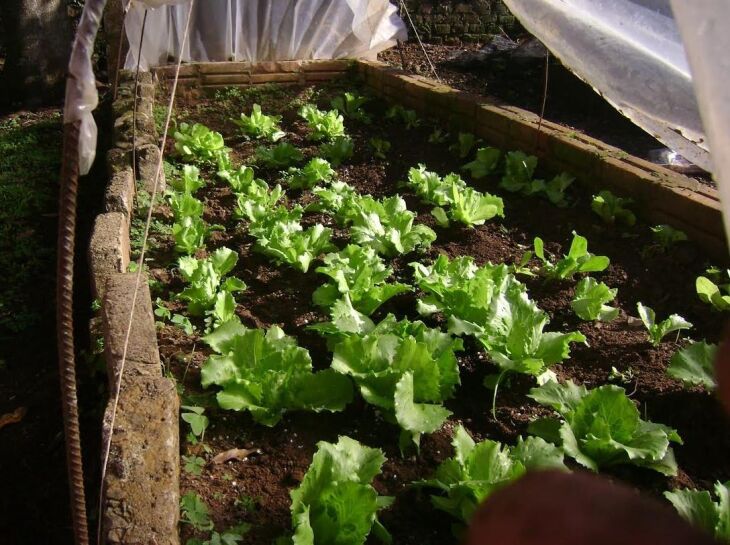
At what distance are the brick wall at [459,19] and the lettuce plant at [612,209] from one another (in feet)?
16.8

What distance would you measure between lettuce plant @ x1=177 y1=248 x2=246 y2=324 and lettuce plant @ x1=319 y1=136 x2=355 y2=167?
1.72 meters

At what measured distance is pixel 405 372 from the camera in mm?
1839

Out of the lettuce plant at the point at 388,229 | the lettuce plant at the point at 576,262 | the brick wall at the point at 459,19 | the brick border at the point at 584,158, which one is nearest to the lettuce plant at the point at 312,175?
the lettuce plant at the point at 388,229

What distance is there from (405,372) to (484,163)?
2.36 metres

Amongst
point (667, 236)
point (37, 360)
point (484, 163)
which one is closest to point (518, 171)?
point (484, 163)

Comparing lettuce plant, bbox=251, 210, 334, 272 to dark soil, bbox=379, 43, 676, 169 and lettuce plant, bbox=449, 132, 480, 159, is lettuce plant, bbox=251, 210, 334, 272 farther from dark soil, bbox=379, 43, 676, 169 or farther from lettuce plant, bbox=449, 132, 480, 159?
dark soil, bbox=379, 43, 676, 169

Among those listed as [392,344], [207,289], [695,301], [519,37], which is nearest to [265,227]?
[207,289]

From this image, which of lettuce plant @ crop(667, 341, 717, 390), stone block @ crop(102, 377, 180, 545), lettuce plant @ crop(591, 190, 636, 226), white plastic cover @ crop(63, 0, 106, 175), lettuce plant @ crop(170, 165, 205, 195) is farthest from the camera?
lettuce plant @ crop(170, 165, 205, 195)

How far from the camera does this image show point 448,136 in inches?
176

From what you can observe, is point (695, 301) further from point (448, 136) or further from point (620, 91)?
point (448, 136)

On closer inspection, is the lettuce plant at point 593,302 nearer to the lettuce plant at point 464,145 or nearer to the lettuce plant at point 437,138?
the lettuce plant at point 464,145

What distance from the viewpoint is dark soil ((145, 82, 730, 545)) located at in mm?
1682

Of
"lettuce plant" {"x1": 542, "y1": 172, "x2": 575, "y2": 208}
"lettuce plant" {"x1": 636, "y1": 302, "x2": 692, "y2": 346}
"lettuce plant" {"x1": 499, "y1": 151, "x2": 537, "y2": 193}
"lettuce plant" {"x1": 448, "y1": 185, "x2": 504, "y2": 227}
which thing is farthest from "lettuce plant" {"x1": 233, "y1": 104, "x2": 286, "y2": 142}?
"lettuce plant" {"x1": 636, "y1": 302, "x2": 692, "y2": 346}

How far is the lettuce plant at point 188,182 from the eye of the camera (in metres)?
3.54
